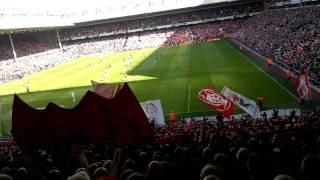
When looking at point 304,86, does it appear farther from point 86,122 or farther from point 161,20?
point 161,20

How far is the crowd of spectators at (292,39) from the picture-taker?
35869 millimetres

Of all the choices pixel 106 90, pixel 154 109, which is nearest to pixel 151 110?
pixel 154 109

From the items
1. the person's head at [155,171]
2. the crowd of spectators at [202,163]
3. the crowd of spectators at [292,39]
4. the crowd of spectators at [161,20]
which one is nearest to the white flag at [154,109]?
→ the crowd of spectators at [202,163]

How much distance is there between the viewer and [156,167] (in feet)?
21.0

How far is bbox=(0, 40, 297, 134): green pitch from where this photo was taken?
30328 mm

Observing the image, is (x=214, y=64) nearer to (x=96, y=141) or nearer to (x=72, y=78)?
(x=72, y=78)

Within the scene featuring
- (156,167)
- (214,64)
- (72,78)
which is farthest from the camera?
(72,78)

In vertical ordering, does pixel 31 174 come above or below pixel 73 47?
below

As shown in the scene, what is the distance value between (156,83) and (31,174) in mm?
32239

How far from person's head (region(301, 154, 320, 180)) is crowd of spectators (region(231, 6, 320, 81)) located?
25.5 m

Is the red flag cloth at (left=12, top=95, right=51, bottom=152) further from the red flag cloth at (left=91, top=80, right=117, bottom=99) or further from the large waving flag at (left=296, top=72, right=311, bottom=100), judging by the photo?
the large waving flag at (left=296, top=72, right=311, bottom=100)

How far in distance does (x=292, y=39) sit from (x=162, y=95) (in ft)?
69.5

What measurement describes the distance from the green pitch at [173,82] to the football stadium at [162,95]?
0.55 feet

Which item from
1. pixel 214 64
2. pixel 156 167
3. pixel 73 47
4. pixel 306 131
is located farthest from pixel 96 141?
pixel 73 47
